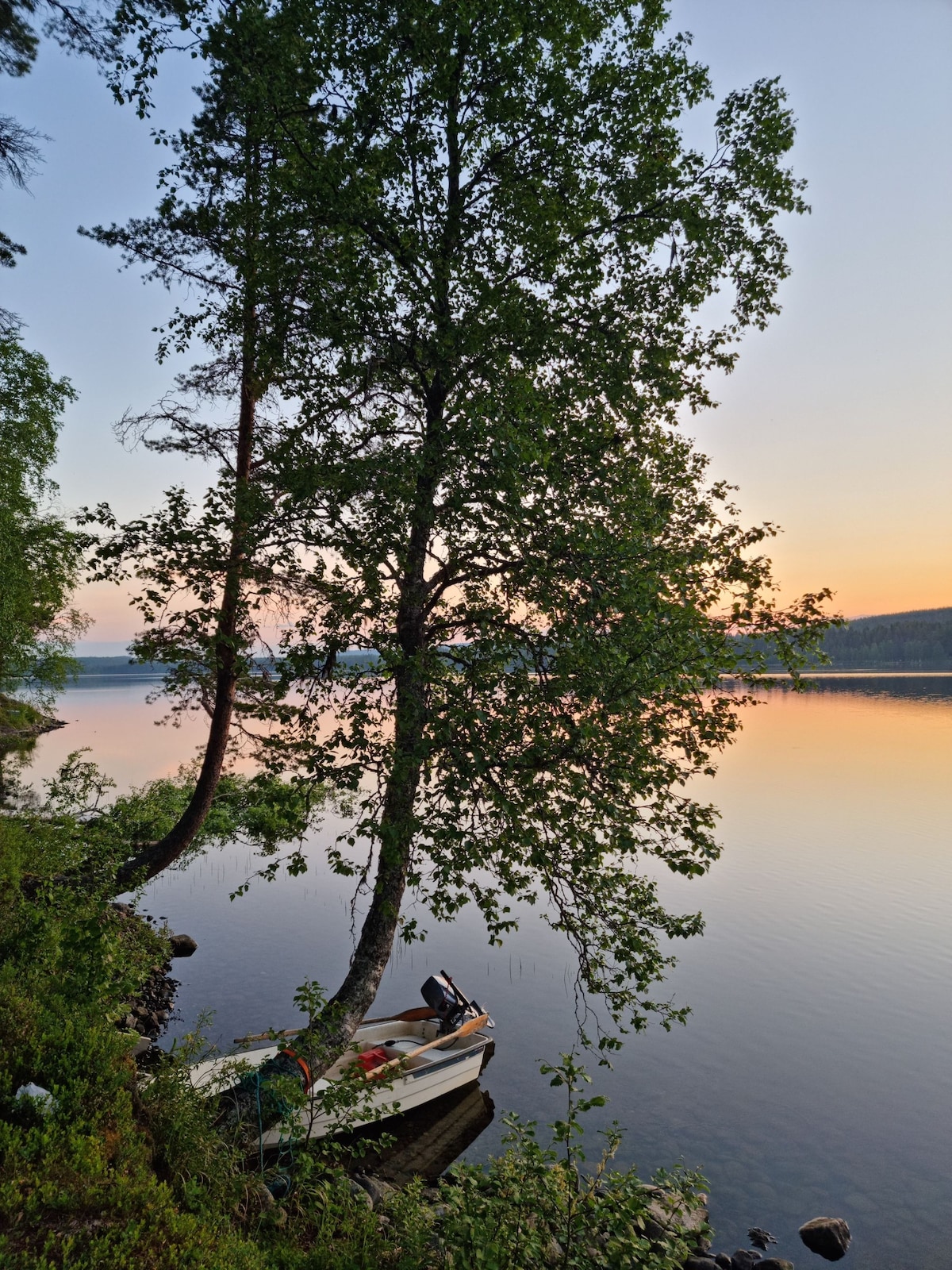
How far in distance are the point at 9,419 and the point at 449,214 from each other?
959 inches

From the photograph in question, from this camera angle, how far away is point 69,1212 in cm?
570

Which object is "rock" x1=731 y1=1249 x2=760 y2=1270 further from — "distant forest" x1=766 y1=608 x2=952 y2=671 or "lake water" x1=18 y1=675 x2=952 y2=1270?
"distant forest" x1=766 y1=608 x2=952 y2=671

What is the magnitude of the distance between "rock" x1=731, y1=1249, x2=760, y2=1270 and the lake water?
45cm

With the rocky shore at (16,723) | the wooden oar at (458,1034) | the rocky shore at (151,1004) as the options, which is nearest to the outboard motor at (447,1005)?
the wooden oar at (458,1034)

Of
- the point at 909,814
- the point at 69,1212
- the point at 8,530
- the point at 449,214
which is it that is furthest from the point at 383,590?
the point at 909,814

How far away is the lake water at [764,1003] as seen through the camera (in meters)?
11.6

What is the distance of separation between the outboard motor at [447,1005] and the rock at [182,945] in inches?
308

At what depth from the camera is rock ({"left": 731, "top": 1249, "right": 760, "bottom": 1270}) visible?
31.2 ft

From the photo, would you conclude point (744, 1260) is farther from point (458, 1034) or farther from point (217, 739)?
point (217, 739)

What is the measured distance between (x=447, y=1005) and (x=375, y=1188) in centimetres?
440

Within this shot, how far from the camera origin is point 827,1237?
33.1 ft

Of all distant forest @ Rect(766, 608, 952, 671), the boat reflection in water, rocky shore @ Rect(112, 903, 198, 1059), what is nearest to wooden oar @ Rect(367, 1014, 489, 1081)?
the boat reflection in water

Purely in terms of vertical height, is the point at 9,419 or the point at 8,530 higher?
the point at 9,419

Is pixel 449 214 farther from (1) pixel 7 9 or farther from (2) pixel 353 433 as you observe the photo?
(1) pixel 7 9
